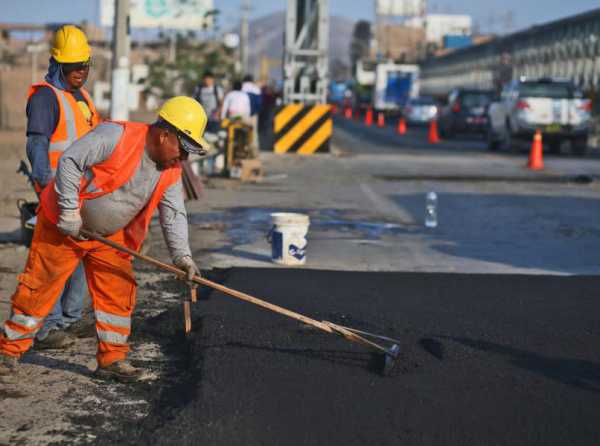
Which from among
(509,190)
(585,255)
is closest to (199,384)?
(585,255)

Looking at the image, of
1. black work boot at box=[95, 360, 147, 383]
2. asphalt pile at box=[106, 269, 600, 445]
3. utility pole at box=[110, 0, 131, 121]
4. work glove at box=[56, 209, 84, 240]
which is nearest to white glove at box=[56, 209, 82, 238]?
work glove at box=[56, 209, 84, 240]

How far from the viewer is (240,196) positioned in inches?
584

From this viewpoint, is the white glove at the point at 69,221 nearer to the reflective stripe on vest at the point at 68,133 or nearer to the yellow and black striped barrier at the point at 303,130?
the reflective stripe on vest at the point at 68,133

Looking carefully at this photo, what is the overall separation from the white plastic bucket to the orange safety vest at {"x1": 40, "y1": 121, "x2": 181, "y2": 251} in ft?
12.5

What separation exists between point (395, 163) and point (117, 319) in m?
17.4

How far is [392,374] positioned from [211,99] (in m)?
12.6

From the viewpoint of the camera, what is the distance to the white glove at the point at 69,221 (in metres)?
4.90

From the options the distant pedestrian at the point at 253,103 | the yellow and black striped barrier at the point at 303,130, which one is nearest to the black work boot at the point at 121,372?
the distant pedestrian at the point at 253,103

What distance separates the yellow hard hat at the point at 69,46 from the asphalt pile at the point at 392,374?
1.79 m

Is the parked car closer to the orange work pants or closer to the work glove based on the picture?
the orange work pants

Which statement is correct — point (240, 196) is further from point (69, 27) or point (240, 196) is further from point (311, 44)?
point (311, 44)

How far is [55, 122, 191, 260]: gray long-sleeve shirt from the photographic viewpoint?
16.0 feet

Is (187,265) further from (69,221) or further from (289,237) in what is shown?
(289,237)

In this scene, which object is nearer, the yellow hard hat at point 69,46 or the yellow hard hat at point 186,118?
the yellow hard hat at point 186,118
